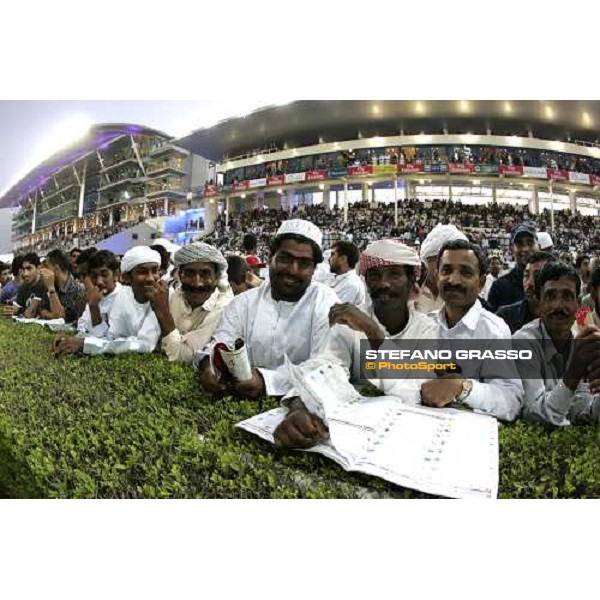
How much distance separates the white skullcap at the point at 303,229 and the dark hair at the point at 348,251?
49mm

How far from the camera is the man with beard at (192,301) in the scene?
1392 millimetres

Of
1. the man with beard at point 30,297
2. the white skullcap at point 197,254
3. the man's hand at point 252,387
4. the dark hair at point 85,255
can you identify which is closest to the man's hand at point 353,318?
the man's hand at point 252,387

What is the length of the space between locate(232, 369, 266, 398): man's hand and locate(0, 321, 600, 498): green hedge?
2 cm

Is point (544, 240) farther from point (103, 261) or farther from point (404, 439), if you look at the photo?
point (103, 261)

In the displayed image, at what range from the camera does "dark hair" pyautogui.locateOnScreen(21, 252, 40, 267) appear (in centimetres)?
167

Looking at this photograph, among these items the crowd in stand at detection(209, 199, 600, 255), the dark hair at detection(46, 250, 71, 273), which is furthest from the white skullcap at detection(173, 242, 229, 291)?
the dark hair at detection(46, 250, 71, 273)

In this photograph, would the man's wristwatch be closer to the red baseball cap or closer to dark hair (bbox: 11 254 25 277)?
the red baseball cap

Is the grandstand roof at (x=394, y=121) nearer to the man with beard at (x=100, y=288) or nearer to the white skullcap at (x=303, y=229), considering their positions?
the white skullcap at (x=303, y=229)

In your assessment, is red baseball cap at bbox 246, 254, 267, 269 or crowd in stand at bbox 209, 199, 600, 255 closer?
crowd in stand at bbox 209, 199, 600, 255

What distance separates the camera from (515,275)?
3.59 feet

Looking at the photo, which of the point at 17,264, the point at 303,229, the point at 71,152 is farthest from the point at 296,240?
the point at 17,264

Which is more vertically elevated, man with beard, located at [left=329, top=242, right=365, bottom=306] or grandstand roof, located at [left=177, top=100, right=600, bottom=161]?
grandstand roof, located at [left=177, top=100, right=600, bottom=161]

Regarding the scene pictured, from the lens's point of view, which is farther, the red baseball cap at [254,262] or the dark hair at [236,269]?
the dark hair at [236,269]

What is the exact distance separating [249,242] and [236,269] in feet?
0.98
